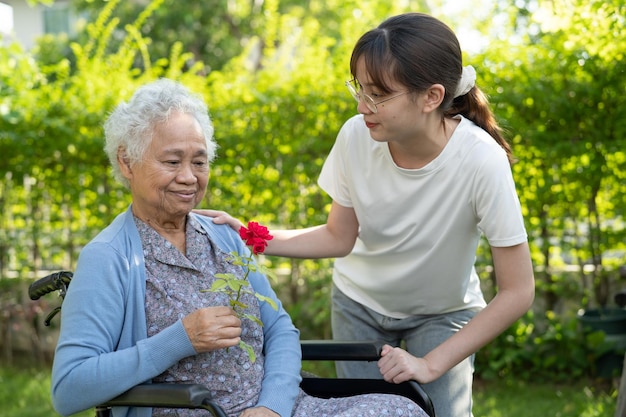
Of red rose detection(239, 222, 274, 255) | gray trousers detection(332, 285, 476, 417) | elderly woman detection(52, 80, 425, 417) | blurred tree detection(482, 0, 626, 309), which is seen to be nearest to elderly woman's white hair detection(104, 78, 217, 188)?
elderly woman detection(52, 80, 425, 417)

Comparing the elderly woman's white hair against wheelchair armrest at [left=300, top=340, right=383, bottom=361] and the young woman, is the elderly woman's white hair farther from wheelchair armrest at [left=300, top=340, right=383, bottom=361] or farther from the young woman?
wheelchair armrest at [left=300, top=340, right=383, bottom=361]

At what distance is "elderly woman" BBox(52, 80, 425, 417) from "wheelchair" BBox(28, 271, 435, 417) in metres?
0.05

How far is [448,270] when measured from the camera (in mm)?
2586

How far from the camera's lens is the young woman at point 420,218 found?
2.35 m

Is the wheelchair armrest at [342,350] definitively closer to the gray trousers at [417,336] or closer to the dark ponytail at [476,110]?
the gray trousers at [417,336]

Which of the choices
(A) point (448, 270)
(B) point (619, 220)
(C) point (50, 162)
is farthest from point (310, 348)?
(C) point (50, 162)

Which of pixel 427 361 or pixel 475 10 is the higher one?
pixel 475 10

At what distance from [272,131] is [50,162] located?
1542 millimetres

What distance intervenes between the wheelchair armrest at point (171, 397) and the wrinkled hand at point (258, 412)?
0.26 meters

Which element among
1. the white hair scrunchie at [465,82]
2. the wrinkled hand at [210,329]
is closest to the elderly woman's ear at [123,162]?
the wrinkled hand at [210,329]

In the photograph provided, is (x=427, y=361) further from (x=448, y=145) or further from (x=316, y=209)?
(x=316, y=209)

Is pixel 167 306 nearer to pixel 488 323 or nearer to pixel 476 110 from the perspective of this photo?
pixel 488 323

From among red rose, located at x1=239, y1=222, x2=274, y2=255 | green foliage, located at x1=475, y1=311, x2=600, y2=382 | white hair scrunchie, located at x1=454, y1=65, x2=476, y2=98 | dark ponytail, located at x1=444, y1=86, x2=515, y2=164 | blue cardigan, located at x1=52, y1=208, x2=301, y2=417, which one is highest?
white hair scrunchie, located at x1=454, y1=65, x2=476, y2=98

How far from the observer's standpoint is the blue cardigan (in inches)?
83.3
